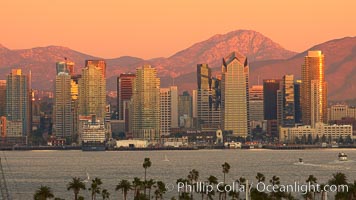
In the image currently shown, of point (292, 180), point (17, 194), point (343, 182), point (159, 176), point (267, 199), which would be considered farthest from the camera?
point (159, 176)

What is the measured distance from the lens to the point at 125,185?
112188 mm

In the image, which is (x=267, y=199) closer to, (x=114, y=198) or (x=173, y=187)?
(x=114, y=198)

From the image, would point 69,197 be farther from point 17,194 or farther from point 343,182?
point 343,182

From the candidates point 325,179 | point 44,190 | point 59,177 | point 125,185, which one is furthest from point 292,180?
point 44,190

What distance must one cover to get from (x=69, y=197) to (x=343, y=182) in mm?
45999

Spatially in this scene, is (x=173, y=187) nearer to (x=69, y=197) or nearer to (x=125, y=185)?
(x=69, y=197)

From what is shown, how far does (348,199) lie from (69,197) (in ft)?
167

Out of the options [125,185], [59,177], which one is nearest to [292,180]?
[59,177]

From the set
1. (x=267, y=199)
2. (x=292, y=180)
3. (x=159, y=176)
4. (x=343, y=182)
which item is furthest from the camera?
(x=159, y=176)

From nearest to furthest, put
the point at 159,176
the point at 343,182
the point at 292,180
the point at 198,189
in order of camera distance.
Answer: the point at 343,182 < the point at 198,189 < the point at 292,180 < the point at 159,176

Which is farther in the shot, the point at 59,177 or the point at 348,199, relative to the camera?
the point at 59,177

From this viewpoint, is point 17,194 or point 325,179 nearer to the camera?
point 17,194

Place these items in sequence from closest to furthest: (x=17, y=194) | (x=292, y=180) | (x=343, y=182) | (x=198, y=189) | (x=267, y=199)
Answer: (x=267, y=199) < (x=343, y=182) < (x=198, y=189) < (x=17, y=194) < (x=292, y=180)

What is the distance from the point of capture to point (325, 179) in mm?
180000
